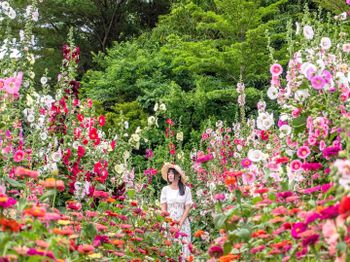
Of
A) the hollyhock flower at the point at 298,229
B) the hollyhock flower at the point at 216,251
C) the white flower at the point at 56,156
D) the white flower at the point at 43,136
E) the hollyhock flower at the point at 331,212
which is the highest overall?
the white flower at the point at 43,136

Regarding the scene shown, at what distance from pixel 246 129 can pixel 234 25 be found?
5.90 meters

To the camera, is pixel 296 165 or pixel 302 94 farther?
pixel 302 94

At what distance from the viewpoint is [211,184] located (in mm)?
7504

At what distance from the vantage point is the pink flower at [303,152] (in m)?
3.90

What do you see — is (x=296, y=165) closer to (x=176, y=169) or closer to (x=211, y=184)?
(x=176, y=169)

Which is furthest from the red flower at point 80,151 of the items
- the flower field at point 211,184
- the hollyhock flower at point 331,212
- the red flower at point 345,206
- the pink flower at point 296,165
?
the red flower at point 345,206

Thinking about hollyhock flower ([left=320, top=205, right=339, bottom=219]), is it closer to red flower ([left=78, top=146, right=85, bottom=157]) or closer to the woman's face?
red flower ([left=78, top=146, right=85, bottom=157])

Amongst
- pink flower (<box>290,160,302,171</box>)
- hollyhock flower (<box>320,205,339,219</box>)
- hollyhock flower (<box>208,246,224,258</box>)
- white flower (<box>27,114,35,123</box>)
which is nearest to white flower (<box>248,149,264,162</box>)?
pink flower (<box>290,160,302,171</box>)

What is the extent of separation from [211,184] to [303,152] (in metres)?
3.64

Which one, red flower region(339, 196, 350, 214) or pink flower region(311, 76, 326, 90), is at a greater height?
pink flower region(311, 76, 326, 90)

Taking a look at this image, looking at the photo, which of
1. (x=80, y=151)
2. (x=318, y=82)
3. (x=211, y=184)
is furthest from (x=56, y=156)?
(x=211, y=184)

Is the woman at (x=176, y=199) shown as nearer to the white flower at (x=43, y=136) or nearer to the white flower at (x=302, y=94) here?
the white flower at (x=43, y=136)

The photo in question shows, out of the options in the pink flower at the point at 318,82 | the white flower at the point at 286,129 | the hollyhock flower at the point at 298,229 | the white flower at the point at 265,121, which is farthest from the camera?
the white flower at the point at 265,121

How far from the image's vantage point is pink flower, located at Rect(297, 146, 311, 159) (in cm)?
390
